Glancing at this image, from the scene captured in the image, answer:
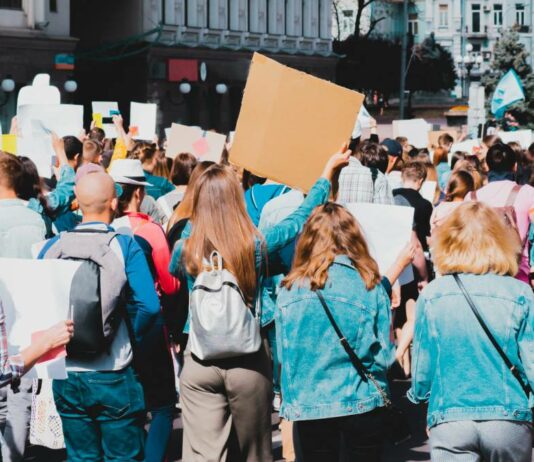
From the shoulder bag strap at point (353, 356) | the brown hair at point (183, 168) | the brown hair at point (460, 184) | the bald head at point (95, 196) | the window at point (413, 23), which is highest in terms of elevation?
the window at point (413, 23)

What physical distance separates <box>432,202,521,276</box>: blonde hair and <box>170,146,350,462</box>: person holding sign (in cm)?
99

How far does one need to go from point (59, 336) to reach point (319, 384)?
1.26m

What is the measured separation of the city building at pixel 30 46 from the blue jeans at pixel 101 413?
3410 cm

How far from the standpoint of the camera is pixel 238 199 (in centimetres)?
582

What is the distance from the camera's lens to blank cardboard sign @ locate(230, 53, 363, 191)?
6199 millimetres

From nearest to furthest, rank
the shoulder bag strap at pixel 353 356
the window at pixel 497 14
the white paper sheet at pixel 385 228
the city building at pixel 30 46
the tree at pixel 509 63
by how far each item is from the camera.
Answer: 1. the shoulder bag strap at pixel 353 356
2. the white paper sheet at pixel 385 228
3. the city building at pixel 30 46
4. the tree at pixel 509 63
5. the window at pixel 497 14

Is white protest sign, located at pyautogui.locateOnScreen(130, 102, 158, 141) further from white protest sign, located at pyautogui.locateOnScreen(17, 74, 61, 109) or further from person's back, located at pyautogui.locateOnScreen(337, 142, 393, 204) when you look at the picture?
person's back, located at pyautogui.locateOnScreen(337, 142, 393, 204)

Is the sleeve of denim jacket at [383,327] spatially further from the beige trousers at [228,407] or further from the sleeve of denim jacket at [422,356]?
the beige trousers at [228,407]

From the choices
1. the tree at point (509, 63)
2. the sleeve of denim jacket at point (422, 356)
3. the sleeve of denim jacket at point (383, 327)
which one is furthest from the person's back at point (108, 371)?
the tree at point (509, 63)

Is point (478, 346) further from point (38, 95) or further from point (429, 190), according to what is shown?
point (38, 95)

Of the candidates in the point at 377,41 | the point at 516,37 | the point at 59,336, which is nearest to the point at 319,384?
the point at 59,336

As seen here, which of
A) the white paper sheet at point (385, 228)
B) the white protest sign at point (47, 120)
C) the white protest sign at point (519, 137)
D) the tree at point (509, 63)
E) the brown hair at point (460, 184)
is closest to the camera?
the white paper sheet at point (385, 228)

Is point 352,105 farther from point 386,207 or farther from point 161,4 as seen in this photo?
point 161,4

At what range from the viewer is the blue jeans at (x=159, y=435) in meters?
6.67
